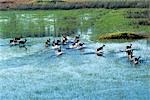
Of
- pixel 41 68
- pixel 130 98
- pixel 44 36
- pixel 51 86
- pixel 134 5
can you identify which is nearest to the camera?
pixel 130 98

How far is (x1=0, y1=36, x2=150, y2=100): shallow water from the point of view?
21641 mm

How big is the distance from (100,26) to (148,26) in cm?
378

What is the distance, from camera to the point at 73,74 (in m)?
25.0

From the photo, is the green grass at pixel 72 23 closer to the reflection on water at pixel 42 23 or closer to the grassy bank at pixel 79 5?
the reflection on water at pixel 42 23

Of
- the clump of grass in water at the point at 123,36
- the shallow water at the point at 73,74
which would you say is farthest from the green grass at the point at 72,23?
the shallow water at the point at 73,74

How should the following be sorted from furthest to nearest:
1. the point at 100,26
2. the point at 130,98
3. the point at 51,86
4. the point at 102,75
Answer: the point at 100,26
the point at 102,75
the point at 51,86
the point at 130,98

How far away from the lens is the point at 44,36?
36.8 m

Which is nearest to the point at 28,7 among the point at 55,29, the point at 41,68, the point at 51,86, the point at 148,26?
the point at 55,29

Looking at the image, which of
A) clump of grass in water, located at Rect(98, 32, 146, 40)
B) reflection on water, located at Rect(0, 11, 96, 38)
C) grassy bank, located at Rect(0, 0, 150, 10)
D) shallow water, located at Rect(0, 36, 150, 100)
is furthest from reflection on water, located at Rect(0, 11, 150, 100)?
grassy bank, located at Rect(0, 0, 150, 10)

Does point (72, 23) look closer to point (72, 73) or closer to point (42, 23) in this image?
point (42, 23)

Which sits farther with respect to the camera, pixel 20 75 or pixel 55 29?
pixel 55 29

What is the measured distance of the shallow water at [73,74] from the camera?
21.6 metres

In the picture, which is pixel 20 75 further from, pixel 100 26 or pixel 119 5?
pixel 119 5

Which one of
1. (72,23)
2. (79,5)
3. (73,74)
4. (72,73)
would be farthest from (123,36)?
(79,5)
